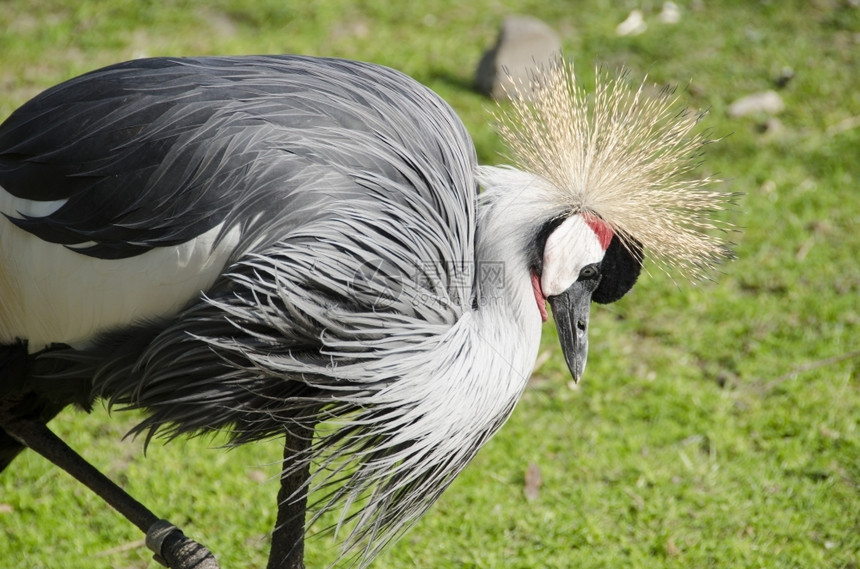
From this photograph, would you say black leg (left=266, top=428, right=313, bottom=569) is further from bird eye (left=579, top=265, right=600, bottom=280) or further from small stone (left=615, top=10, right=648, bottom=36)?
small stone (left=615, top=10, right=648, bottom=36)

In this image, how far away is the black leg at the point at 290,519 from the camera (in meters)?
1.60

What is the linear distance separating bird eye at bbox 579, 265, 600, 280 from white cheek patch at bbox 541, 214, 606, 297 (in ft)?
0.04

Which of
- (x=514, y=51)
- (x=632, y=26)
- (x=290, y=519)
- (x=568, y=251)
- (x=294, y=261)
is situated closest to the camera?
(x=294, y=261)

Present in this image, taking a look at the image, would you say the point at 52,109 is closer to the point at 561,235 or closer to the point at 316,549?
the point at 561,235

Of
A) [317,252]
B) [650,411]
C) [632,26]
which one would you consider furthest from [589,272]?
[632,26]

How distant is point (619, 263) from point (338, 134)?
0.52 meters

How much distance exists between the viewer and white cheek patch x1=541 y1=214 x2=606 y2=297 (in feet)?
4.81

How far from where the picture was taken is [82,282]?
152cm

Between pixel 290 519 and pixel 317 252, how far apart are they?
21.3 inches

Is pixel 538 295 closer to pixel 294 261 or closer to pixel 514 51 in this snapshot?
pixel 294 261

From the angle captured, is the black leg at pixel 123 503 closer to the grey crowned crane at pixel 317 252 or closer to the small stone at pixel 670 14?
the grey crowned crane at pixel 317 252

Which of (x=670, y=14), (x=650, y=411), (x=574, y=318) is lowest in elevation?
(x=650, y=411)

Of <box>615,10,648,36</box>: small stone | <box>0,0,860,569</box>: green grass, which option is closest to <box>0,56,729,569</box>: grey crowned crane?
<box>0,0,860,569</box>: green grass

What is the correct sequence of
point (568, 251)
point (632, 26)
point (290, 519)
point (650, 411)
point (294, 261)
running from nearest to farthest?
point (294, 261)
point (568, 251)
point (290, 519)
point (650, 411)
point (632, 26)
